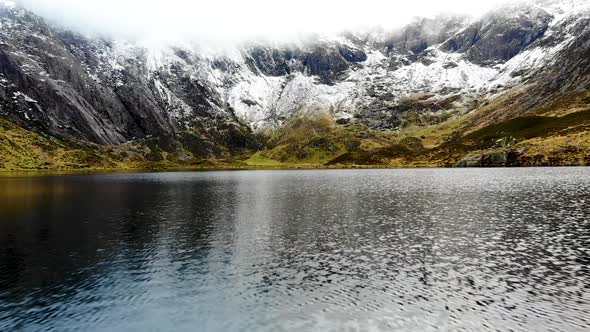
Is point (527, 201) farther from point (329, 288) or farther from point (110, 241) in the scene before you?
point (110, 241)

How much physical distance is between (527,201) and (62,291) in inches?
3369

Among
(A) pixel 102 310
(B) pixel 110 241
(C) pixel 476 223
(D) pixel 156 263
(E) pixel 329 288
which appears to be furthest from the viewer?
(C) pixel 476 223

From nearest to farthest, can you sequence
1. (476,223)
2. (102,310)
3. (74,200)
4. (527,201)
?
1. (102,310)
2. (476,223)
3. (527,201)
4. (74,200)

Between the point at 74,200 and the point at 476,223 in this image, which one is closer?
the point at 476,223

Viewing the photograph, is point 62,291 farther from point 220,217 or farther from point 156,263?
point 220,217

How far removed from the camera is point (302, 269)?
43.2 meters

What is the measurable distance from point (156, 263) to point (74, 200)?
72.6 meters

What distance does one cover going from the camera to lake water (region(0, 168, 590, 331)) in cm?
3080

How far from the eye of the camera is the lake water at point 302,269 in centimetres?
3080

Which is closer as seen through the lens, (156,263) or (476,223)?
(156,263)

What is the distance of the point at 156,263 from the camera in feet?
153

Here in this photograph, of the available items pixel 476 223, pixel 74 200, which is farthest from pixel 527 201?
pixel 74 200

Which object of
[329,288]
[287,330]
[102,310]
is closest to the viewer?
[287,330]

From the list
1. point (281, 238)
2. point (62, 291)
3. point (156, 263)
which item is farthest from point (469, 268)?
point (62, 291)
